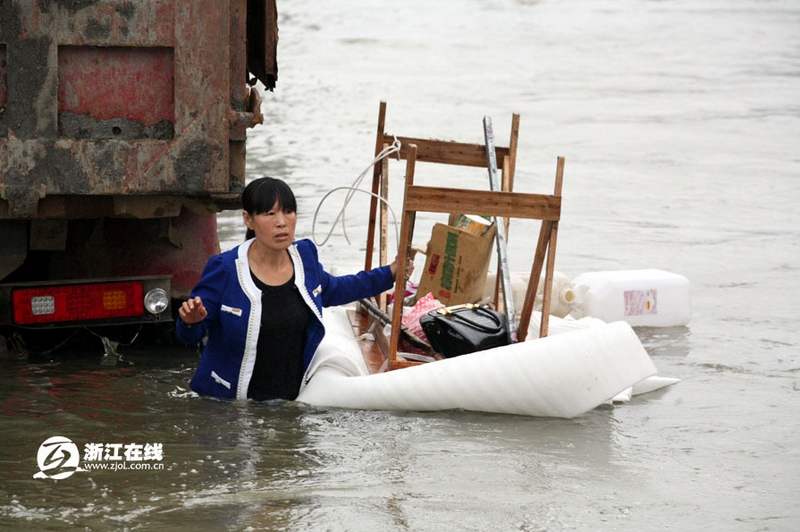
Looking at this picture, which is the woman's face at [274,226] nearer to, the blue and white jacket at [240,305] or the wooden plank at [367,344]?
the blue and white jacket at [240,305]

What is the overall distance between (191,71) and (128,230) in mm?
905

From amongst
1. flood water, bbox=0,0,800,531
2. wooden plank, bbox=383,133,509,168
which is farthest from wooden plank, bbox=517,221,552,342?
wooden plank, bbox=383,133,509,168

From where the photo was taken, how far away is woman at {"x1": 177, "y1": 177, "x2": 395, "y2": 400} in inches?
204

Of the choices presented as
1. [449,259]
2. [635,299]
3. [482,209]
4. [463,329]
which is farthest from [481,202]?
[635,299]

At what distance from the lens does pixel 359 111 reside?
16.2 metres

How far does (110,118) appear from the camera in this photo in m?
5.29

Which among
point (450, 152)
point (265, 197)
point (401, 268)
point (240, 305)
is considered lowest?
point (240, 305)

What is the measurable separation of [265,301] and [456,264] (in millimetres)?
1190

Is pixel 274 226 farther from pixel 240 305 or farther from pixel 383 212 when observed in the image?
pixel 383 212

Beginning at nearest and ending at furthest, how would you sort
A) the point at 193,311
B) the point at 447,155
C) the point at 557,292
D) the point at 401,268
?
the point at 193,311 → the point at 401,268 → the point at 447,155 → the point at 557,292

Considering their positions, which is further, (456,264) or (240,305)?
(456,264)

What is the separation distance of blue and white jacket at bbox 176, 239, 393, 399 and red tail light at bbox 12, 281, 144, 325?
1.79 feet

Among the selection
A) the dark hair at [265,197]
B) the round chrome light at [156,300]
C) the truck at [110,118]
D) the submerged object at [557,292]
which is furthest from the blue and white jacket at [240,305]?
the submerged object at [557,292]

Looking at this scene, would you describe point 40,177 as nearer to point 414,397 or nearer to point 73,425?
point 73,425
